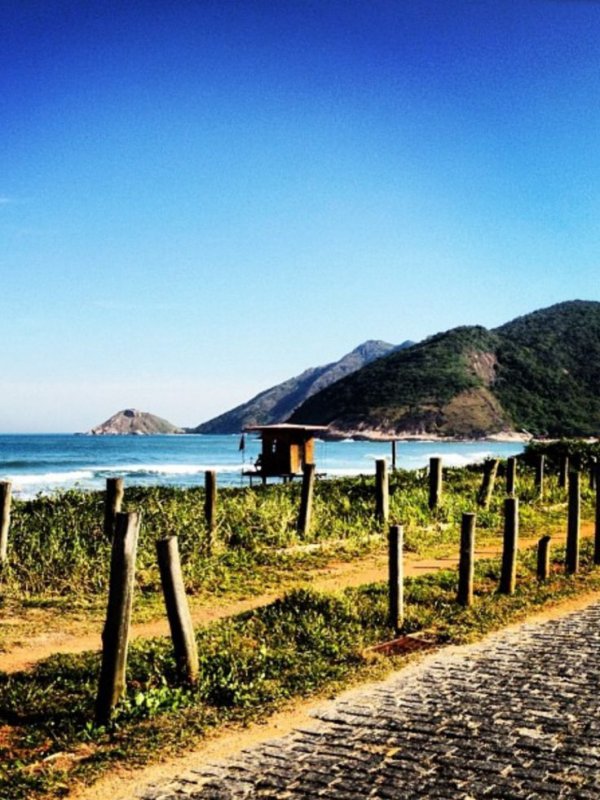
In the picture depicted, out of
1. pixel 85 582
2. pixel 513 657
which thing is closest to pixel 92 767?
pixel 513 657

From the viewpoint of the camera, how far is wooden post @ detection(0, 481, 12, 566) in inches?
545

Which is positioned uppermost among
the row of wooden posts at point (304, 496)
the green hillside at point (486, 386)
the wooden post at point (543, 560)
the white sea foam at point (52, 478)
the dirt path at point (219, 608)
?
the green hillside at point (486, 386)

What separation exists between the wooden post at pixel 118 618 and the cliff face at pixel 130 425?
181 m

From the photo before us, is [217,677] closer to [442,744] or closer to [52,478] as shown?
[442,744]

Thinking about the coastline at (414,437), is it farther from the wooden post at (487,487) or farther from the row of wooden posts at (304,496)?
the row of wooden posts at (304,496)

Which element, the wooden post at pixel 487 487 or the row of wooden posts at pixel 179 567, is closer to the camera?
the row of wooden posts at pixel 179 567

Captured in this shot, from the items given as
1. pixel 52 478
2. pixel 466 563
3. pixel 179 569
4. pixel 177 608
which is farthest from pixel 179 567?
pixel 52 478

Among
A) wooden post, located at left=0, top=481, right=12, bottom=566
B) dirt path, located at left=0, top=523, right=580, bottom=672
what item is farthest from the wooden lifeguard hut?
wooden post, located at left=0, top=481, right=12, bottom=566

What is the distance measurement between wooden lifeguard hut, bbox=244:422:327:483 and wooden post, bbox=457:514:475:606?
23.2 metres

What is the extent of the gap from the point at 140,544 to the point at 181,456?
72.3 metres

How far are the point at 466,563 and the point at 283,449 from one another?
24036mm

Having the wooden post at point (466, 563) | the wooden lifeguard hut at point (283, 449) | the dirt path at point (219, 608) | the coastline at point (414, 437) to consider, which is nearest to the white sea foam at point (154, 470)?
the wooden lifeguard hut at point (283, 449)

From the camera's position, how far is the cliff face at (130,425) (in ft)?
607

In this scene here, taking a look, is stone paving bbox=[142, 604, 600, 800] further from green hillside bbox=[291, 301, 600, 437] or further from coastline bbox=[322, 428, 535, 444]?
green hillside bbox=[291, 301, 600, 437]
